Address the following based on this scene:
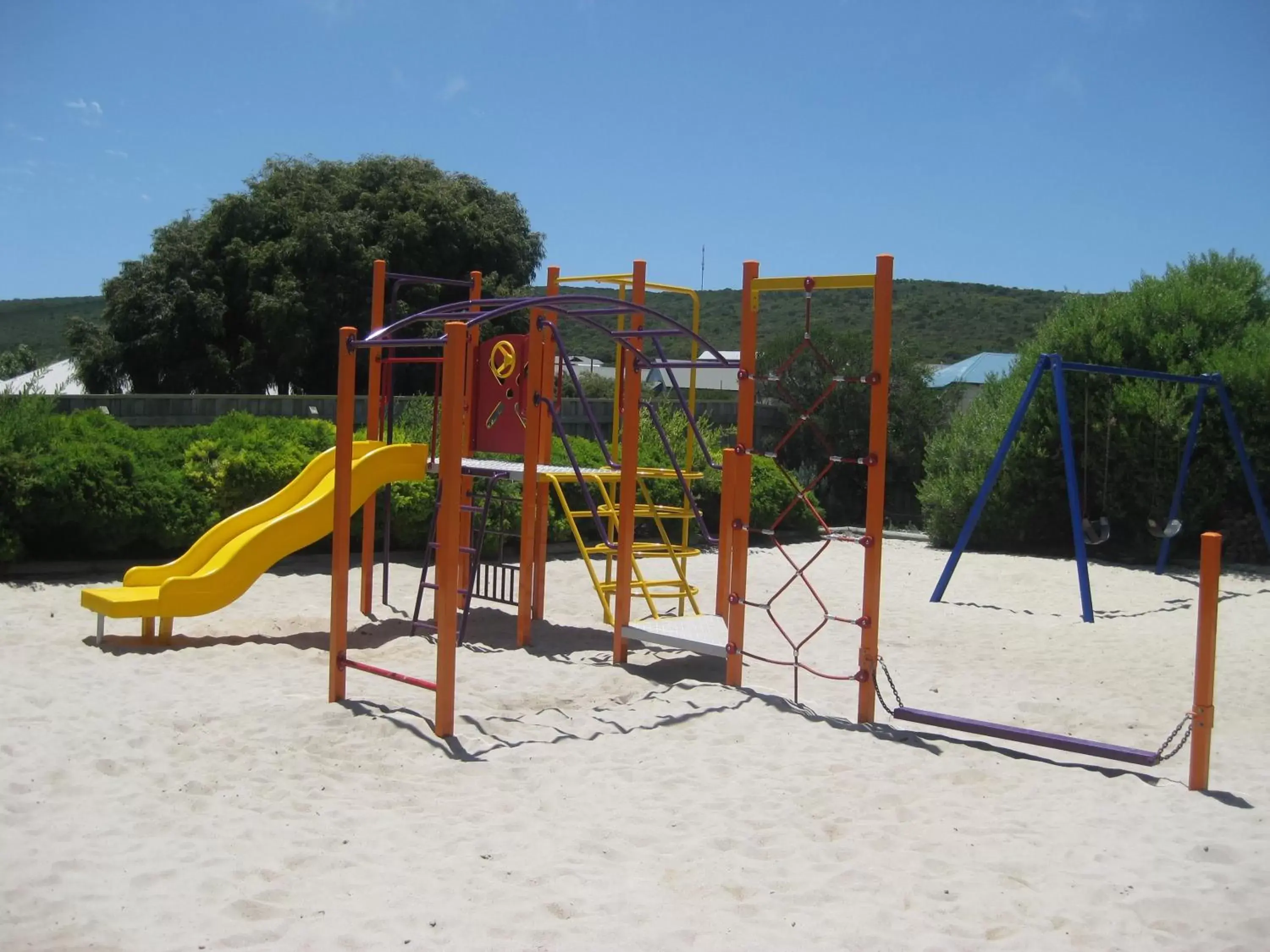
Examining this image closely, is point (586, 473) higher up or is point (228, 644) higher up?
point (586, 473)

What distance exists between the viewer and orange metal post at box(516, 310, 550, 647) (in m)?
7.58

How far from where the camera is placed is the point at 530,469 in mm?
7562

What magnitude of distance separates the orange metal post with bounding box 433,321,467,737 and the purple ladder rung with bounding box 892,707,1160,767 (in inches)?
86.1

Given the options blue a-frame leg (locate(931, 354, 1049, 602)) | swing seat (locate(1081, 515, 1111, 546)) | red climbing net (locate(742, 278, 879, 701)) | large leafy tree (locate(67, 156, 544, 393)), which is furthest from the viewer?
large leafy tree (locate(67, 156, 544, 393))

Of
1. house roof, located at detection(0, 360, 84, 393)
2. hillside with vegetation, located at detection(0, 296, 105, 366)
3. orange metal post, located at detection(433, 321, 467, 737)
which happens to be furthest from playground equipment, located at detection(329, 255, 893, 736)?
hillside with vegetation, located at detection(0, 296, 105, 366)

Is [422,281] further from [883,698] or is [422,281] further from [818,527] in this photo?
[818,527]

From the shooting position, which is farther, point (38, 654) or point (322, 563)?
point (322, 563)

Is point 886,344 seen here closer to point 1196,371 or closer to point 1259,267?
point 1196,371

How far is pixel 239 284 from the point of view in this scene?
25.9 m

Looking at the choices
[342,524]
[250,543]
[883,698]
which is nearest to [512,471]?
[250,543]

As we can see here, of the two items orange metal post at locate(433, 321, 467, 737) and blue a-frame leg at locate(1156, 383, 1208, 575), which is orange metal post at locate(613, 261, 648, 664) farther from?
blue a-frame leg at locate(1156, 383, 1208, 575)

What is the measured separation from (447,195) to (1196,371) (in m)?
18.6

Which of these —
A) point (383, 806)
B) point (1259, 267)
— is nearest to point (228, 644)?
point (383, 806)

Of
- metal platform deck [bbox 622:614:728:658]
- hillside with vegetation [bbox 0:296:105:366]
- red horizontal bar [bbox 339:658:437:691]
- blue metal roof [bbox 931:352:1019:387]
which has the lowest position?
red horizontal bar [bbox 339:658:437:691]
